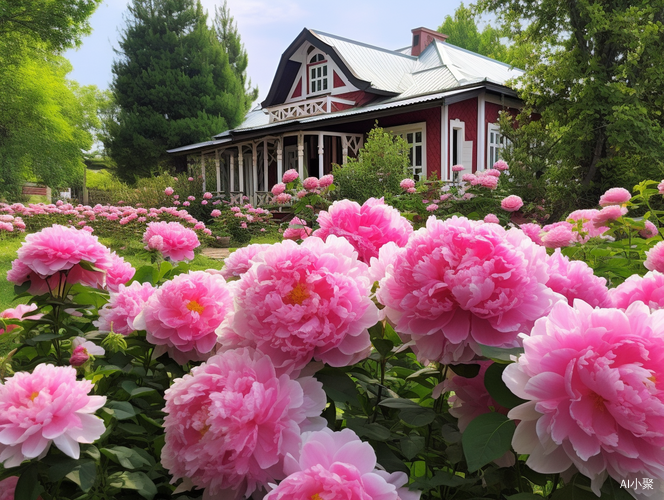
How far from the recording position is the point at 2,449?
0.70 meters

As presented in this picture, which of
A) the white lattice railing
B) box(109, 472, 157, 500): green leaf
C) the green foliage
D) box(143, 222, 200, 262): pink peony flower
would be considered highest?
the white lattice railing

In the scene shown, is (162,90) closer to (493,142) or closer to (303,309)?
(493,142)

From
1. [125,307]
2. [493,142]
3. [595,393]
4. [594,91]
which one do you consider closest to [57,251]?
[125,307]

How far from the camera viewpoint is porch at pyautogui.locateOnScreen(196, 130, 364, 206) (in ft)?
50.0

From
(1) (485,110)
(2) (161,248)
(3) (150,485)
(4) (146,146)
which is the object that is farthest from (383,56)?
(3) (150,485)

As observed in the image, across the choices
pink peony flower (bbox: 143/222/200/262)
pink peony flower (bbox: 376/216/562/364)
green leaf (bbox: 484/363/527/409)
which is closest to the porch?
pink peony flower (bbox: 143/222/200/262)

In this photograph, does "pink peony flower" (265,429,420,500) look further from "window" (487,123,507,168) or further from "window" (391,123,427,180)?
"window" (487,123,507,168)

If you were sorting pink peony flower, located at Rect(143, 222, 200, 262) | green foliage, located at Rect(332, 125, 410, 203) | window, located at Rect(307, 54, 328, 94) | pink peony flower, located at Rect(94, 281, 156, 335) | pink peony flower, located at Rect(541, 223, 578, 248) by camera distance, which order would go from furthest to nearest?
1. window, located at Rect(307, 54, 328, 94)
2. green foliage, located at Rect(332, 125, 410, 203)
3. pink peony flower, located at Rect(541, 223, 578, 248)
4. pink peony flower, located at Rect(143, 222, 200, 262)
5. pink peony flower, located at Rect(94, 281, 156, 335)

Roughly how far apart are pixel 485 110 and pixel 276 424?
45.8 ft

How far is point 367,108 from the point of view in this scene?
13.9m

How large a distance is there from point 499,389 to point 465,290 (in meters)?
0.14

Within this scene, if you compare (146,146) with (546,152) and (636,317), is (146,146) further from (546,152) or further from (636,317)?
(636,317)

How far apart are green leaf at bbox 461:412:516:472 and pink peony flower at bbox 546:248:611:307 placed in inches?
12.2

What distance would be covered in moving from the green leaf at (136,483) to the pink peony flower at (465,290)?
1.54 ft
